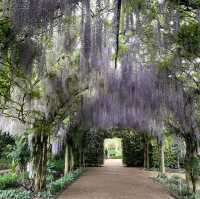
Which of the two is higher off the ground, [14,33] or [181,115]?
[14,33]

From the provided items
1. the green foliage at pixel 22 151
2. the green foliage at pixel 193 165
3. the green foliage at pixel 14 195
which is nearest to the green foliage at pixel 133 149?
the green foliage at pixel 22 151

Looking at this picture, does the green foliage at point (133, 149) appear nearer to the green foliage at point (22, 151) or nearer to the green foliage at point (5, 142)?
the green foliage at point (5, 142)

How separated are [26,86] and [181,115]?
3.80 m

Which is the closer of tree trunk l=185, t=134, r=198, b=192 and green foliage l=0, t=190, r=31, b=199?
green foliage l=0, t=190, r=31, b=199

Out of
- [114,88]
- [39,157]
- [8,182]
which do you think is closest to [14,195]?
[39,157]

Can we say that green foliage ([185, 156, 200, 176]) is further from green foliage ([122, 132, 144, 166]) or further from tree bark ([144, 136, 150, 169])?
green foliage ([122, 132, 144, 166])

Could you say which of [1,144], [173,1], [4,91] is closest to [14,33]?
[173,1]

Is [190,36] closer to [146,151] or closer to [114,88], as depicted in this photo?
[114,88]

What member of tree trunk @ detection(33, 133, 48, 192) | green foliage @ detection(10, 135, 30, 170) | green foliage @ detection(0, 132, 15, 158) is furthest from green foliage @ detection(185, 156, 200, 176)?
green foliage @ detection(0, 132, 15, 158)

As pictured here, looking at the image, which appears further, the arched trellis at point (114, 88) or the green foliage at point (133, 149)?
the green foliage at point (133, 149)

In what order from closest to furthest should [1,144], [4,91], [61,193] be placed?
[4,91] < [61,193] < [1,144]

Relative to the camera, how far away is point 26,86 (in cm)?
689

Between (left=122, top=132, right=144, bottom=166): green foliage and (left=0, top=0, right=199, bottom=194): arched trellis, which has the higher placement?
(left=0, top=0, right=199, bottom=194): arched trellis

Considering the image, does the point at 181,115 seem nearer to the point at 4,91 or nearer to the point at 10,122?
the point at 4,91
